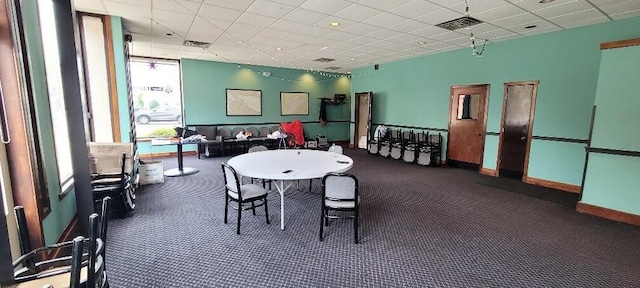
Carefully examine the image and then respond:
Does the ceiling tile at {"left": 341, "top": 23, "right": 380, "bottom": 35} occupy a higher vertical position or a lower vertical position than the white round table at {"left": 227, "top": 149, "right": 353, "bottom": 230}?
higher

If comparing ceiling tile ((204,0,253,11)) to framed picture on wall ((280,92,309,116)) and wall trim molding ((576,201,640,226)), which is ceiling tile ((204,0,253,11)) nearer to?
wall trim molding ((576,201,640,226))

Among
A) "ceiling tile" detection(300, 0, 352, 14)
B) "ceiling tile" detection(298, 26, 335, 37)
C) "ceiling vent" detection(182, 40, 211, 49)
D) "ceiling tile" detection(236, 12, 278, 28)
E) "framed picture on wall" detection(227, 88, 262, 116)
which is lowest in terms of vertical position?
"framed picture on wall" detection(227, 88, 262, 116)

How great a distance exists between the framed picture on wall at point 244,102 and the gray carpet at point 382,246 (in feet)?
15.8

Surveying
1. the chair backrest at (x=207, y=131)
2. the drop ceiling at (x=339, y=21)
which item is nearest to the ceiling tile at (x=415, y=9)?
the drop ceiling at (x=339, y=21)

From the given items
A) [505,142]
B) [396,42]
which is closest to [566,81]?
[505,142]

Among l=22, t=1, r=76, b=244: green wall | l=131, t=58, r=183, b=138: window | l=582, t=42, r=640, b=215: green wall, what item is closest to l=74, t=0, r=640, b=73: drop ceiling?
l=582, t=42, r=640, b=215: green wall

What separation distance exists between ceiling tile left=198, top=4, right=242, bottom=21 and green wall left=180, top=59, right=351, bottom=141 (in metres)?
4.54

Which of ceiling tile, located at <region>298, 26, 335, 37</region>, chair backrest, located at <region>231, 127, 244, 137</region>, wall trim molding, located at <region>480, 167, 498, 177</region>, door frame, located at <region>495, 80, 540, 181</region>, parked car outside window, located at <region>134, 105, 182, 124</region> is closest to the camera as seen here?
ceiling tile, located at <region>298, 26, 335, 37</region>

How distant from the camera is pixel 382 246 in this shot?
9.70ft

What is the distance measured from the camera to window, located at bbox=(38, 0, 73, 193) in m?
2.84

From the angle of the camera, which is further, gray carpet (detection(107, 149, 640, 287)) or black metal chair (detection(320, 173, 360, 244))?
black metal chair (detection(320, 173, 360, 244))

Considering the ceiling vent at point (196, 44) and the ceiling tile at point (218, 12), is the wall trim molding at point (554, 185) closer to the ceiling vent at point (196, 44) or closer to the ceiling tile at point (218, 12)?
the ceiling tile at point (218, 12)

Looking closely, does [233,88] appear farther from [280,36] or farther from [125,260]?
[125,260]

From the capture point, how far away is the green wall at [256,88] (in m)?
8.39
